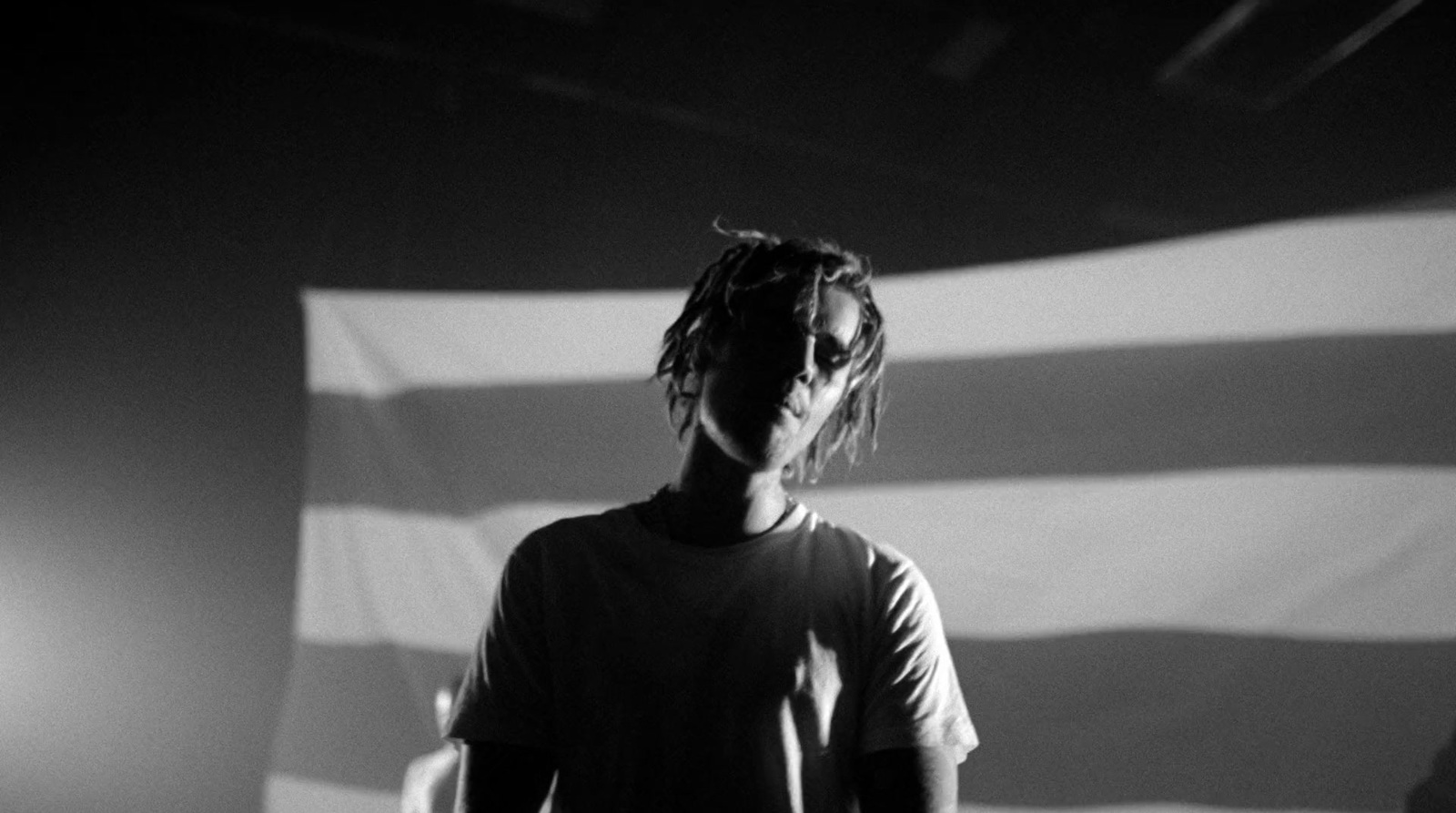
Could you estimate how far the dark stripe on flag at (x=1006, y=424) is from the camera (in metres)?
1.71

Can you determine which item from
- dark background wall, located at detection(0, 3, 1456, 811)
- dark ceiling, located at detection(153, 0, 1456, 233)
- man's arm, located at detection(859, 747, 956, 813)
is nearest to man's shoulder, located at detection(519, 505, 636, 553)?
man's arm, located at detection(859, 747, 956, 813)

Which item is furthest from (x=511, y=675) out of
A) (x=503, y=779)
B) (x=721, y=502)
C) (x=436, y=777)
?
(x=436, y=777)

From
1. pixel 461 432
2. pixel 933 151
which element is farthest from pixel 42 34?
pixel 933 151

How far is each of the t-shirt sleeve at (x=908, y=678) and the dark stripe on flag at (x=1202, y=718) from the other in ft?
3.21

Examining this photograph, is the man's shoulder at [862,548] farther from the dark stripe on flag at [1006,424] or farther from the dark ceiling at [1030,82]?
the dark ceiling at [1030,82]

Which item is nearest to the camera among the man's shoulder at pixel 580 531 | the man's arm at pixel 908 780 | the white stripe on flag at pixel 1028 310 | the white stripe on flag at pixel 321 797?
the man's arm at pixel 908 780

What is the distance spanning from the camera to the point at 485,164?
7.13ft

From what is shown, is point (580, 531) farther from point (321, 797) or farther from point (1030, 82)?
point (1030, 82)

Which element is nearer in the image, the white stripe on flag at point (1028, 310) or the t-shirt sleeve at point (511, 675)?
the t-shirt sleeve at point (511, 675)

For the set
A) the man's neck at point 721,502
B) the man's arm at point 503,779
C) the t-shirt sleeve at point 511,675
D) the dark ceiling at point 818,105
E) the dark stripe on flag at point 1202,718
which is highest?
the dark ceiling at point 818,105

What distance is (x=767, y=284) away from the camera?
2.76 ft

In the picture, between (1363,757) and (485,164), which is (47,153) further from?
(1363,757)

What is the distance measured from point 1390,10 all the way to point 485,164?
60.2 inches

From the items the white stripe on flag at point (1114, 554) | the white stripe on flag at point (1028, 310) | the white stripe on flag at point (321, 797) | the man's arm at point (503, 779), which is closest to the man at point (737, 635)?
the man's arm at point (503, 779)
